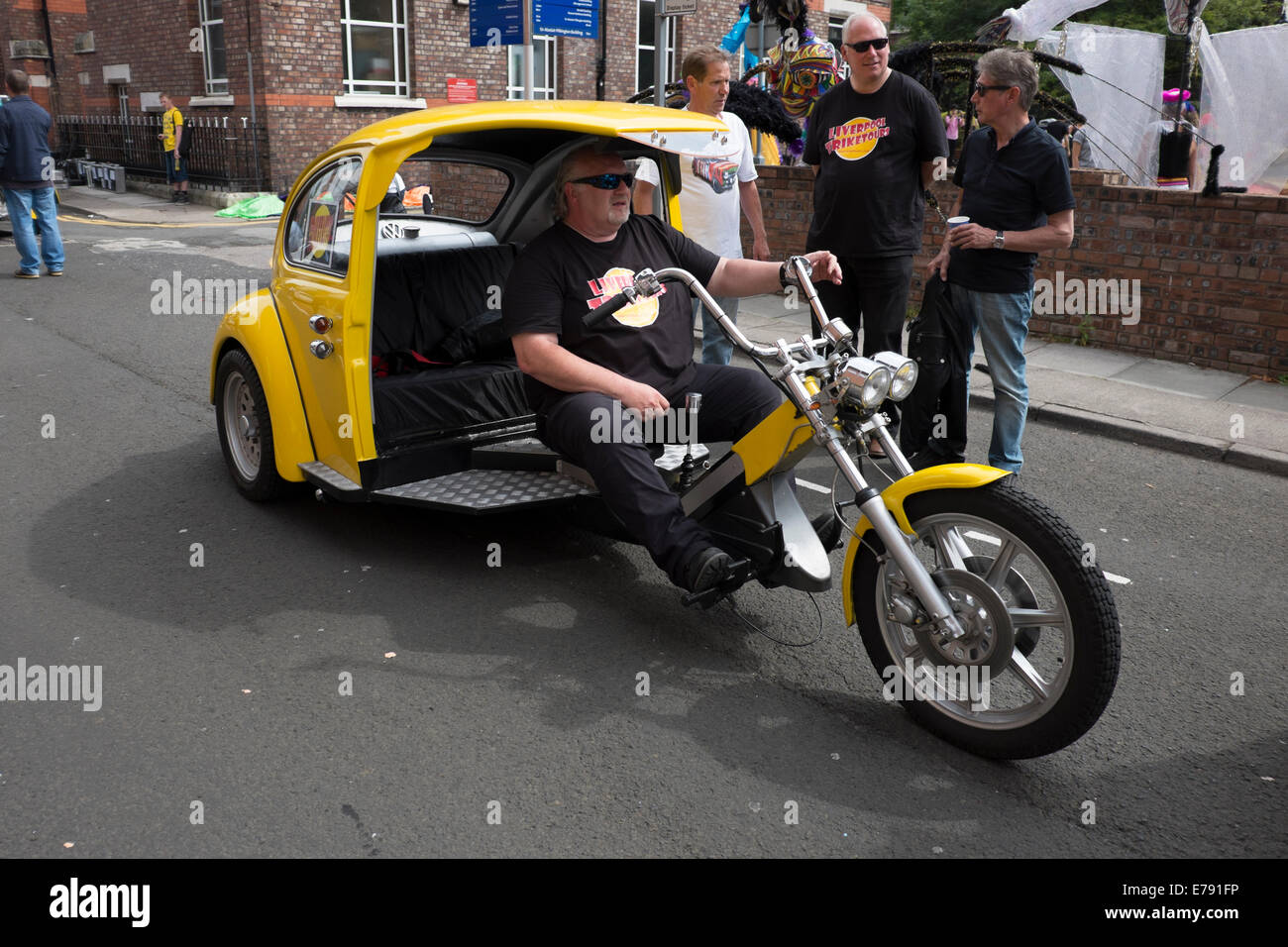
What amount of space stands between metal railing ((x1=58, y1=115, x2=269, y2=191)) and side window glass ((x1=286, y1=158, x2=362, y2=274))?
15.9 metres

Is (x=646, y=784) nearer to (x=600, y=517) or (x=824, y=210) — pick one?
(x=600, y=517)

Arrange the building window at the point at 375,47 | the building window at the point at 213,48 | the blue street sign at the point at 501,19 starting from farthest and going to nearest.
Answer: the building window at the point at 213,48, the building window at the point at 375,47, the blue street sign at the point at 501,19

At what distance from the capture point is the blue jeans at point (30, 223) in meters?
12.2

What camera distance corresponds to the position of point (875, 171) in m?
5.68

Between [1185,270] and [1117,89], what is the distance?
6203mm

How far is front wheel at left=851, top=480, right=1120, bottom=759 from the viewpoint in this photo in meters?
3.04

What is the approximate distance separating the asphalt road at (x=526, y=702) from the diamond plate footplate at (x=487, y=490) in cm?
34

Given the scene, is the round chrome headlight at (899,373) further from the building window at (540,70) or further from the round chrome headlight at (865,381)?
the building window at (540,70)

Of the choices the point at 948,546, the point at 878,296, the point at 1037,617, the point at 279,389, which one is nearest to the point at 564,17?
the point at 878,296

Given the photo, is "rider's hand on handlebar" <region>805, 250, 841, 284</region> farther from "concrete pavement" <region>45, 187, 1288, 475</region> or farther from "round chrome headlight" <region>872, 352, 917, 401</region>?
"concrete pavement" <region>45, 187, 1288, 475</region>

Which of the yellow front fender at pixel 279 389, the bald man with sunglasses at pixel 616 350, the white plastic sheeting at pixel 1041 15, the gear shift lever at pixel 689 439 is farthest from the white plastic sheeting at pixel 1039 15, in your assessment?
the yellow front fender at pixel 279 389

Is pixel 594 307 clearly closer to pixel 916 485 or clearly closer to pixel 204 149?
pixel 916 485

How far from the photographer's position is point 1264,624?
4.27m
